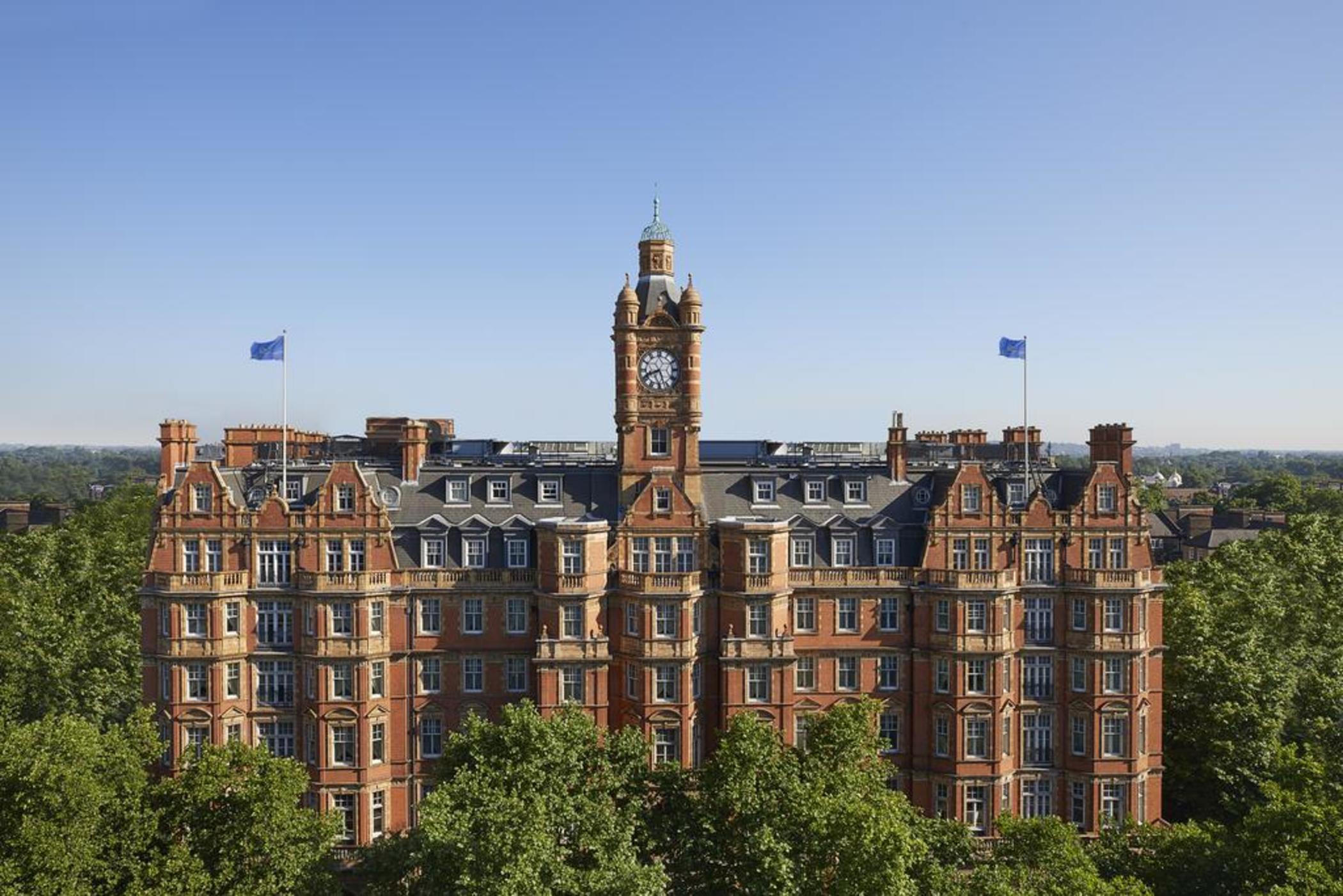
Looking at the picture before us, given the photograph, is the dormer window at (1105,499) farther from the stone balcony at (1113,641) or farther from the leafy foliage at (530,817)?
the leafy foliage at (530,817)

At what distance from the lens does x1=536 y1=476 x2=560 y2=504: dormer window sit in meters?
64.2

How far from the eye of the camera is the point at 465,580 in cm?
6150

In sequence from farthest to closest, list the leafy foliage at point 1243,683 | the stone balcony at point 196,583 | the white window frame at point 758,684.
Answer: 1. the leafy foliage at point 1243,683
2. the white window frame at point 758,684
3. the stone balcony at point 196,583

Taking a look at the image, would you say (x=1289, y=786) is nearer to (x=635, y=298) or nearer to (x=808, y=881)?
(x=808, y=881)

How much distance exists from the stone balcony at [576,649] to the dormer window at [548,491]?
9.67 metres

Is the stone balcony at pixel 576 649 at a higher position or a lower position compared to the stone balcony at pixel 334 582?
lower

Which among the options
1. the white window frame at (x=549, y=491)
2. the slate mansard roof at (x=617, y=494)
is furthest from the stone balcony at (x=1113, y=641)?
the white window frame at (x=549, y=491)

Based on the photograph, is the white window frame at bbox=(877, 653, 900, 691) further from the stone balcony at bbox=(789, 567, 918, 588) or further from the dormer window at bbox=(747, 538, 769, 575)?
the dormer window at bbox=(747, 538, 769, 575)

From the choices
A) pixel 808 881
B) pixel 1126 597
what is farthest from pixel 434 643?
pixel 1126 597

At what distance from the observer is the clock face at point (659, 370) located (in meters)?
63.4

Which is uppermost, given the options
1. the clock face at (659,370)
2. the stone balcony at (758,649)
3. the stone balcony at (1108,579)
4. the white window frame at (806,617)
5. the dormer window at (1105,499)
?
the clock face at (659,370)

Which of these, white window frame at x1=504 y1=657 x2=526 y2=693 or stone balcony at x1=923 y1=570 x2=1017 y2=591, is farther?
white window frame at x1=504 y1=657 x2=526 y2=693

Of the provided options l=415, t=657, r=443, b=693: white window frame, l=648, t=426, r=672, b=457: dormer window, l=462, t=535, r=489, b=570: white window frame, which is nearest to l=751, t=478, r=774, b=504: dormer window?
l=648, t=426, r=672, b=457: dormer window

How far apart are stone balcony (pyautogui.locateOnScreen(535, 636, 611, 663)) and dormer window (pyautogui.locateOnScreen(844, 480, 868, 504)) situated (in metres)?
19.2
